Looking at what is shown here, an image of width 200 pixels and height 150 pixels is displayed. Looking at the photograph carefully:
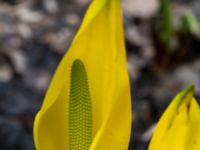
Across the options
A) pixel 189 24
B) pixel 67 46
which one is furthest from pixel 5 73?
pixel 189 24

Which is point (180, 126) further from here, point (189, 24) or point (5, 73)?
point (189, 24)

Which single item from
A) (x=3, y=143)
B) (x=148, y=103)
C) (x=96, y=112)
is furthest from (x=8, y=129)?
(x=96, y=112)

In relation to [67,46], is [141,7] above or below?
above

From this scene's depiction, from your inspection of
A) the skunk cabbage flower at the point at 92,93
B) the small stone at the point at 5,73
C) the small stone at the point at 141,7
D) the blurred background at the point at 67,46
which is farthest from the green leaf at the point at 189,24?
the skunk cabbage flower at the point at 92,93

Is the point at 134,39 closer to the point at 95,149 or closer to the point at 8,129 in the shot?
the point at 8,129

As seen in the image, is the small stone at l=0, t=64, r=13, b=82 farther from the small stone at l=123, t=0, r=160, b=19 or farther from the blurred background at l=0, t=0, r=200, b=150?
the small stone at l=123, t=0, r=160, b=19
